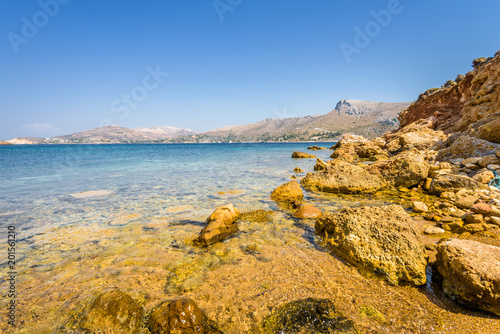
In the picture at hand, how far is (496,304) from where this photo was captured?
3230 millimetres

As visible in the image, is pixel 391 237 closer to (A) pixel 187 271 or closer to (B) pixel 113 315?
(A) pixel 187 271

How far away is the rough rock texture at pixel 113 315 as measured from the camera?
321 cm

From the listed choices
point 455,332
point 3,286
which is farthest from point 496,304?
point 3,286

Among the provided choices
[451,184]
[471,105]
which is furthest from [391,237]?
[471,105]

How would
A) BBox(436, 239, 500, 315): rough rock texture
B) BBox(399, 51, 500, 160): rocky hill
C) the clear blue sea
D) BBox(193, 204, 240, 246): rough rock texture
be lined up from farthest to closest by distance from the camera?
BBox(399, 51, 500, 160): rocky hill, BBox(193, 204, 240, 246): rough rock texture, the clear blue sea, BBox(436, 239, 500, 315): rough rock texture

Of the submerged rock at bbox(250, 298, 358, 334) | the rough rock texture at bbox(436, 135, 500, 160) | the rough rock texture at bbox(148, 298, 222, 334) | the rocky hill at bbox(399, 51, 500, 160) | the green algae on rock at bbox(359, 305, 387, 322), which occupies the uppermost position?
the rocky hill at bbox(399, 51, 500, 160)

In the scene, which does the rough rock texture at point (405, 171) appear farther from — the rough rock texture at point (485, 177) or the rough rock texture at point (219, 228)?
the rough rock texture at point (219, 228)

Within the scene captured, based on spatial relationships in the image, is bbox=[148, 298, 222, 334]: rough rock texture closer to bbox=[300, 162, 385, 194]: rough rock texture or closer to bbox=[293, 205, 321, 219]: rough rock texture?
bbox=[293, 205, 321, 219]: rough rock texture

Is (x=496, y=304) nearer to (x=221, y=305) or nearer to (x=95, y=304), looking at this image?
(x=221, y=305)

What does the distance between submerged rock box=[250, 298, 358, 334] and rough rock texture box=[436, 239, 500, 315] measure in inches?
76.3

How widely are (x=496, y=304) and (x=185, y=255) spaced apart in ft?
18.3

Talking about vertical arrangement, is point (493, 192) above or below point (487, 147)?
below

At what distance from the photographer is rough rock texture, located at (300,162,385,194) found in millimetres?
11107

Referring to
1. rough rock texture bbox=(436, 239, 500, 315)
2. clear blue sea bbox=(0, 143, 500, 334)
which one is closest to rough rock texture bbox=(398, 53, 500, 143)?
clear blue sea bbox=(0, 143, 500, 334)
